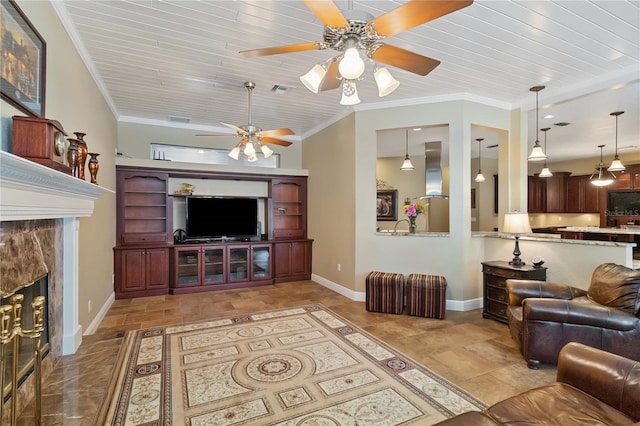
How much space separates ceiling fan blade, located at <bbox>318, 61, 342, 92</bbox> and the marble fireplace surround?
1777mm

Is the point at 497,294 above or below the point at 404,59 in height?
below

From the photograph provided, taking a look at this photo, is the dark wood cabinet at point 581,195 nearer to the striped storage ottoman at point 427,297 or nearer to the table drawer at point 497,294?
the table drawer at point 497,294

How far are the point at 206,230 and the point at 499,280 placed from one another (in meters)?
4.63

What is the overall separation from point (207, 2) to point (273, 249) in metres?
4.32

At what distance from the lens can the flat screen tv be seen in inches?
220

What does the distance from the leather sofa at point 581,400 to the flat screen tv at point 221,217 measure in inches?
198

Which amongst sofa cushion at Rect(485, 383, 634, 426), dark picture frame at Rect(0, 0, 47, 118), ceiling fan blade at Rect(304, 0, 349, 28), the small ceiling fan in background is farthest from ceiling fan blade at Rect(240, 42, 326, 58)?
sofa cushion at Rect(485, 383, 634, 426)

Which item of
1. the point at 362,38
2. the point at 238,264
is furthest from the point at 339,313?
the point at 362,38

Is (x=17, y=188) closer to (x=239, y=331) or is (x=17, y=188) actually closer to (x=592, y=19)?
(x=239, y=331)

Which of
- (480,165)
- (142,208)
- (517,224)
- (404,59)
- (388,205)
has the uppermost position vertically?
(480,165)

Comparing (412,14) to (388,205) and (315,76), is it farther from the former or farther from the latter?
(388,205)

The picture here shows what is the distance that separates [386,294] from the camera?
4.23 metres

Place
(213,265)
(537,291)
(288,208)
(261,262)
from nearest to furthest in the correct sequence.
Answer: (537,291) < (213,265) < (261,262) < (288,208)

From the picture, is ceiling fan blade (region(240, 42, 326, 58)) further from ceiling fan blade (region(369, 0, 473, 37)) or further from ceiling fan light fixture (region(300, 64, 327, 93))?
ceiling fan blade (region(369, 0, 473, 37))
